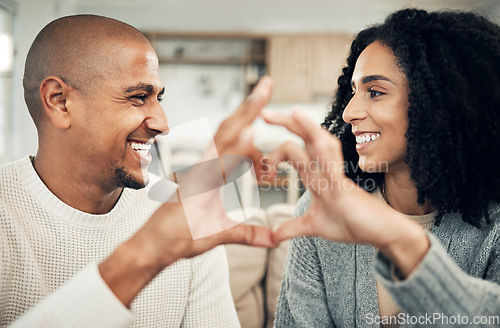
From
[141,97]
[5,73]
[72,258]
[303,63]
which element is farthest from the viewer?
[303,63]

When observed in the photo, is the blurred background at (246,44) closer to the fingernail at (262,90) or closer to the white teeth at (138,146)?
the white teeth at (138,146)

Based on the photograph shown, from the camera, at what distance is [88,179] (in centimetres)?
111

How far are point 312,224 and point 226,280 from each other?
2.01 feet

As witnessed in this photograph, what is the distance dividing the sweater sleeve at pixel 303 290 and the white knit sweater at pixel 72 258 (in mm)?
154

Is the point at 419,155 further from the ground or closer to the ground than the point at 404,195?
further from the ground

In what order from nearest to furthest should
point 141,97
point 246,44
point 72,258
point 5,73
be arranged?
point 72,258 → point 141,97 → point 5,73 → point 246,44

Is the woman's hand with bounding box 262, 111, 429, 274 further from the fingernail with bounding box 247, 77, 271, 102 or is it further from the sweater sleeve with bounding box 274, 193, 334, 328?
the sweater sleeve with bounding box 274, 193, 334, 328

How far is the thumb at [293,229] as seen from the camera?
68 cm

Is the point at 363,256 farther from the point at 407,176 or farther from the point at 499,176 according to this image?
the point at 499,176

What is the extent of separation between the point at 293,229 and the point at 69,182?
677 millimetres

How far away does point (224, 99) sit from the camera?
5883 millimetres

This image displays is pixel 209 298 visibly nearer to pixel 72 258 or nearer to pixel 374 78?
pixel 72 258

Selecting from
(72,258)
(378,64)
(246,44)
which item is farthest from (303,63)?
(72,258)

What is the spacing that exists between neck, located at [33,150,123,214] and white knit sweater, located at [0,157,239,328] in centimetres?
4
